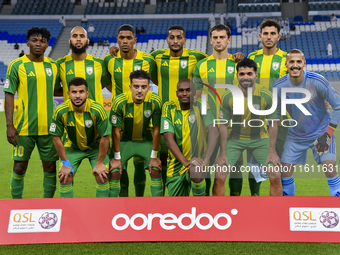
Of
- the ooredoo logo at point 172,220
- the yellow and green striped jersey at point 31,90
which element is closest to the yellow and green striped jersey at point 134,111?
the yellow and green striped jersey at point 31,90

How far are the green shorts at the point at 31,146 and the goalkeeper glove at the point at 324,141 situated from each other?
108 inches

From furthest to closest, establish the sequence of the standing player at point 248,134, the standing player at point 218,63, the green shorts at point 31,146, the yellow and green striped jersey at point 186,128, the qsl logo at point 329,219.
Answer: the green shorts at point 31,146, the standing player at point 218,63, the yellow and green striped jersey at point 186,128, the standing player at point 248,134, the qsl logo at point 329,219

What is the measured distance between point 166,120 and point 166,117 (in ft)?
0.11

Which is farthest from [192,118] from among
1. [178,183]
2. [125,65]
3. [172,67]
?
[125,65]

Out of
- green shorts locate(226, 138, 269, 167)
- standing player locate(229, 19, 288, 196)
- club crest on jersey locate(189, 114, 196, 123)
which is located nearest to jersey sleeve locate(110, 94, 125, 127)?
club crest on jersey locate(189, 114, 196, 123)

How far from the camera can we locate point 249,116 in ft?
11.9

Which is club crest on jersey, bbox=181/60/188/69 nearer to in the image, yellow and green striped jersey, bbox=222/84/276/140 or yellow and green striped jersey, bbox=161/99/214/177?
yellow and green striped jersey, bbox=161/99/214/177

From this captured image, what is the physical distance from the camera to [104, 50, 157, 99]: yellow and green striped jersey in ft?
13.6

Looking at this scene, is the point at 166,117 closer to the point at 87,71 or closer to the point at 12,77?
the point at 87,71

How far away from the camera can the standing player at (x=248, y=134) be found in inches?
141

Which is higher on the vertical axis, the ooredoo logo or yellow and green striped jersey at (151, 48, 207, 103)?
yellow and green striped jersey at (151, 48, 207, 103)

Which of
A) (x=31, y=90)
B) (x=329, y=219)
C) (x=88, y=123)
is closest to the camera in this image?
(x=329, y=219)

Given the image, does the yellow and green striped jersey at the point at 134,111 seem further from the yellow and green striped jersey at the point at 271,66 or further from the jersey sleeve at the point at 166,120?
the yellow and green striped jersey at the point at 271,66

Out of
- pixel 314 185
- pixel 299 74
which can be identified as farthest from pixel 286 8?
pixel 299 74
